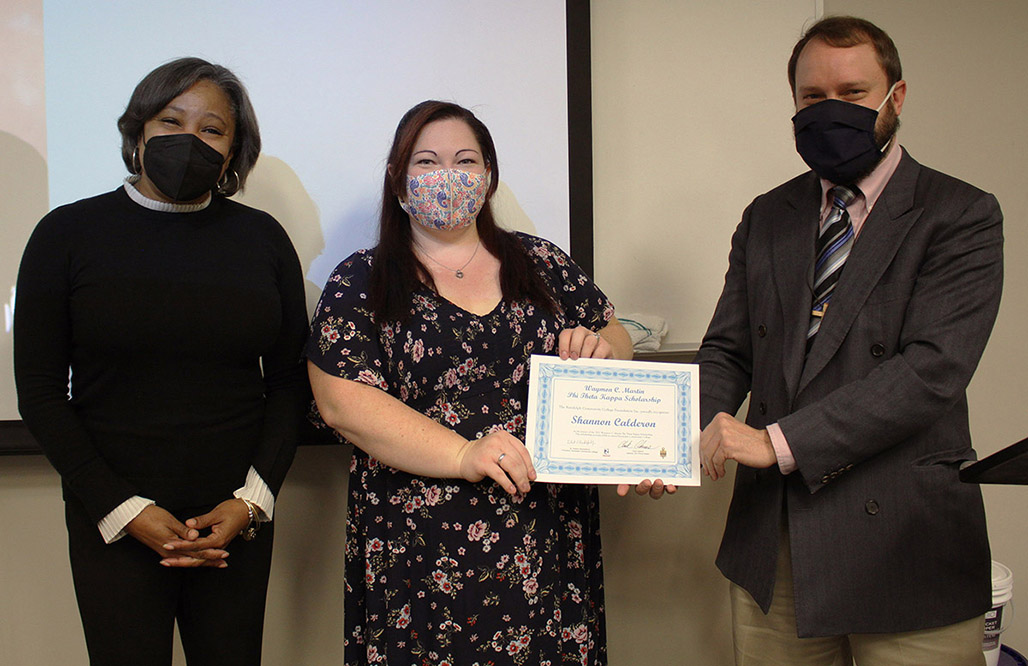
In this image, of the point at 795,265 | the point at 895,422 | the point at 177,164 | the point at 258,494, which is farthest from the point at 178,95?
the point at 895,422

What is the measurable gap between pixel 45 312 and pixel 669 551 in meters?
1.80

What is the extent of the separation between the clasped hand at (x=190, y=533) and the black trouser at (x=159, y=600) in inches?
1.4

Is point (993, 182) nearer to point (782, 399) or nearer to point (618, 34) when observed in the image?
point (618, 34)

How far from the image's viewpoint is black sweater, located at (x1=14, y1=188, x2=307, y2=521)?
4.72 feet

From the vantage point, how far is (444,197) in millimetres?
1547

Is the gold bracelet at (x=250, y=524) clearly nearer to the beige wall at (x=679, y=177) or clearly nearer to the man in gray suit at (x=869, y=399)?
the man in gray suit at (x=869, y=399)

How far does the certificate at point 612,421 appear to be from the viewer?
4.72 feet

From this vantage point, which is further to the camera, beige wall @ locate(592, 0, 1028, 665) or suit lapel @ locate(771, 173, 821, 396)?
beige wall @ locate(592, 0, 1028, 665)

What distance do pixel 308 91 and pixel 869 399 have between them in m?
1.56

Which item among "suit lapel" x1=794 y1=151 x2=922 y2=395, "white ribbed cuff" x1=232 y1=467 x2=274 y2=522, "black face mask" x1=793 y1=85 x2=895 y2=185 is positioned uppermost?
"black face mask" x1=793 y1=85 x2=895 y2=185

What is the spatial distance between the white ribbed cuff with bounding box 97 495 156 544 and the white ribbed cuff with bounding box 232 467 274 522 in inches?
7.0

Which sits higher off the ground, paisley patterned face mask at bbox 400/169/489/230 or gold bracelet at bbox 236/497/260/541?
paisley patterned face mask at bbox 400/169/489/230

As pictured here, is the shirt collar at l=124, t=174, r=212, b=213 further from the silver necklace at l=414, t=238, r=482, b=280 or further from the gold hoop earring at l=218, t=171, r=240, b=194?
the silver necklace at l=414, t=238, r=482, b=280

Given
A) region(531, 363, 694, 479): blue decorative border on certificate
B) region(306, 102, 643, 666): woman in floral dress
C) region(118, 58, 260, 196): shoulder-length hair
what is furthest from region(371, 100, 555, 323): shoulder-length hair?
region(118, 58, 260, 196): shoulder-length hair
